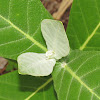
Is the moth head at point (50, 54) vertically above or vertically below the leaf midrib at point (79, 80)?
above

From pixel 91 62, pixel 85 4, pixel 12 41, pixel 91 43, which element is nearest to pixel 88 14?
pixel 85 4

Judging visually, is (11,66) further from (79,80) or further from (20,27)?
(79,80)

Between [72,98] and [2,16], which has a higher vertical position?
[2,16]

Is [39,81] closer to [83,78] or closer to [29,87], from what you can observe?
[29,87]

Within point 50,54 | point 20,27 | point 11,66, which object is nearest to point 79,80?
point 50,54

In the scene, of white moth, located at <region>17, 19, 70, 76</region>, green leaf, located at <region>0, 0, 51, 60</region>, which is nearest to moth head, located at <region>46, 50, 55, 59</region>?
white moth, located at <region>17, 19, 70, 76</region>

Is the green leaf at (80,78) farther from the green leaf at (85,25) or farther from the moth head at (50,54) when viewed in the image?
the green leaf at (85,25)

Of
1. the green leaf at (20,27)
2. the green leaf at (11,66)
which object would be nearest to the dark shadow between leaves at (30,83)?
the green leaf at (20,27)
